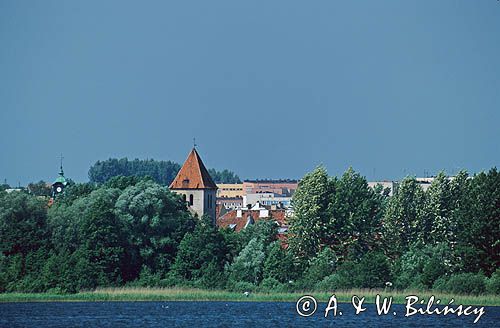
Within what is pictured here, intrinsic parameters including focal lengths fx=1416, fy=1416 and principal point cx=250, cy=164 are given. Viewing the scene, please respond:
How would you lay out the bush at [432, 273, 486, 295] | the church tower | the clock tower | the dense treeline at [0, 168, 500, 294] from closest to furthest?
the bush at [432, 273, 486, 295] < the dense treeline at [0, 168, 500, 294] < the church tower < the clock tower

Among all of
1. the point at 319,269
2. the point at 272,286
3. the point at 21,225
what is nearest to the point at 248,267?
the point at 272,286

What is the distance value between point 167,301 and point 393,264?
13.0 meters

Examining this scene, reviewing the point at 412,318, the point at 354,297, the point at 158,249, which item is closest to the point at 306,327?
the point at 412,318

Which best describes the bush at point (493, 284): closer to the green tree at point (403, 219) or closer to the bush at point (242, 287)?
the green tree at point (403, 219)

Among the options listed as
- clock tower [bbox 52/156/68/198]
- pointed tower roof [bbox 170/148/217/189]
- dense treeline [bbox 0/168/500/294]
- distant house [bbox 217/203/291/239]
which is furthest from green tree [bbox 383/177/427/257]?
clock tower [bbox 52/156/68/198]

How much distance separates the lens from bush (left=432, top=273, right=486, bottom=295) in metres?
73.2

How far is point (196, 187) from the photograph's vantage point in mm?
114500

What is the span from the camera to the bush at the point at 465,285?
73.2 m

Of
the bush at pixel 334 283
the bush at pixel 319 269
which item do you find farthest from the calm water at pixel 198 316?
the bush at pixel 319 269

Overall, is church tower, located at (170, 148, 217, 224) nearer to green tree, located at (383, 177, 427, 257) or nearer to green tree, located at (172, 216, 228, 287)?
green tree, located at (172, 216, 228, 287)

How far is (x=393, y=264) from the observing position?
80812 millimetres

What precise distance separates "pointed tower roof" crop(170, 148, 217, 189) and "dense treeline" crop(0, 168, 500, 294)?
839 inches

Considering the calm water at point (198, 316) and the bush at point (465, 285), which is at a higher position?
the bush at point (465, 285)

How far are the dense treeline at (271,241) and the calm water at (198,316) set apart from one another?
417cm
